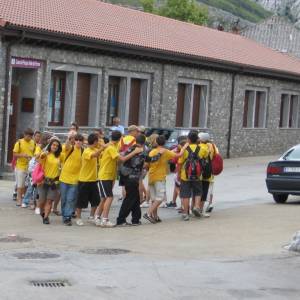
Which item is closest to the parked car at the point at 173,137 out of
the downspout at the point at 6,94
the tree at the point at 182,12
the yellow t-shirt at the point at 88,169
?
the downspout at the point at 6,94

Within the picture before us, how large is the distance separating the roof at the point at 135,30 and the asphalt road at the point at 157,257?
961 centimetres

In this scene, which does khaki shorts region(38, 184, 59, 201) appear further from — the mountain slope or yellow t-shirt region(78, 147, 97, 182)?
the mountain slope

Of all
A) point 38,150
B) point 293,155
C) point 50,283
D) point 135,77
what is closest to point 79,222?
point 38,150

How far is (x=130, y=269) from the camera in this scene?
10.0 m

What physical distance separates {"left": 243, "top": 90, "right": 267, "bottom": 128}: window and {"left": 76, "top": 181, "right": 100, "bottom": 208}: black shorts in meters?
25.0

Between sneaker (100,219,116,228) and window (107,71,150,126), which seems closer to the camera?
sneaker (100,219,116,228)

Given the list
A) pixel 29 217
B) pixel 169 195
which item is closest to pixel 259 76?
pixel 169 195

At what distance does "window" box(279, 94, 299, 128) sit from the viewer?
4322 cm

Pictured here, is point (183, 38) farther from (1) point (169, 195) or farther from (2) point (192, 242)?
(2) point (192, 242)

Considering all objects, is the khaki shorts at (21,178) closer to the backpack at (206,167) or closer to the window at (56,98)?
the backpack at (206,167)

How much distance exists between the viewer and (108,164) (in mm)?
14438

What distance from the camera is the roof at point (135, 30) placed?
25.8 m

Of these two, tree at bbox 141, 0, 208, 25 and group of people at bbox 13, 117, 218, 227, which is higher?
tree at bbox 141, 0, 208, 25

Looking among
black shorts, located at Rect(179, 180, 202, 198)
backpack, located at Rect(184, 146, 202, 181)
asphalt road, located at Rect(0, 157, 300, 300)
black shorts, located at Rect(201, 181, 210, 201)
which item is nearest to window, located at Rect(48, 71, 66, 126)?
asphalt road, located at Rect(0, 157, 300, 300)
